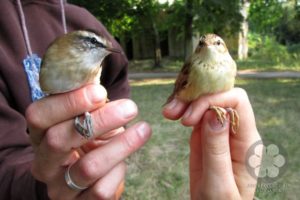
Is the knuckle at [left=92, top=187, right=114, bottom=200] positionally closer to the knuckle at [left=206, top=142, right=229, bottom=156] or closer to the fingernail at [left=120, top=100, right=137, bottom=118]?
the fingernail at [left=120, top=100, right=137, bottom=118]

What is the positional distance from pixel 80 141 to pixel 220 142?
521mm

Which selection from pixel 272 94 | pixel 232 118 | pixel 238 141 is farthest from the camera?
pixel 272 94

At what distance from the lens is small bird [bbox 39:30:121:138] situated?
1337 millimetres

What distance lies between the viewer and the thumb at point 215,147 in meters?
1.56

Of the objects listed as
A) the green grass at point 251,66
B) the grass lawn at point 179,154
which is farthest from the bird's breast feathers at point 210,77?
the green grass at point 251,66

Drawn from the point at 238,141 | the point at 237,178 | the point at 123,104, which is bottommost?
the point at 237,178

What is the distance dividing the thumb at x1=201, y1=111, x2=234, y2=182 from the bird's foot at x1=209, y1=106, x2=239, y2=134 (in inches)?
0.7

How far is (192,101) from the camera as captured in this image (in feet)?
Answer: 5.32

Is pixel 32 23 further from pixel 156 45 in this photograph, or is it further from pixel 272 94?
pixel 156 45

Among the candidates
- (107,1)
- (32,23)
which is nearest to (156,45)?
(107,1)

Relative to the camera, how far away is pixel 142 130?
1.46m

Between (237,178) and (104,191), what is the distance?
23.4 inches

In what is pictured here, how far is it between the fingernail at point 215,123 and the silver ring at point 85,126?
1.47ft

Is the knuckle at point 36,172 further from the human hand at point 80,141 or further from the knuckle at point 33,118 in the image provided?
the knuckle at point 33,118
